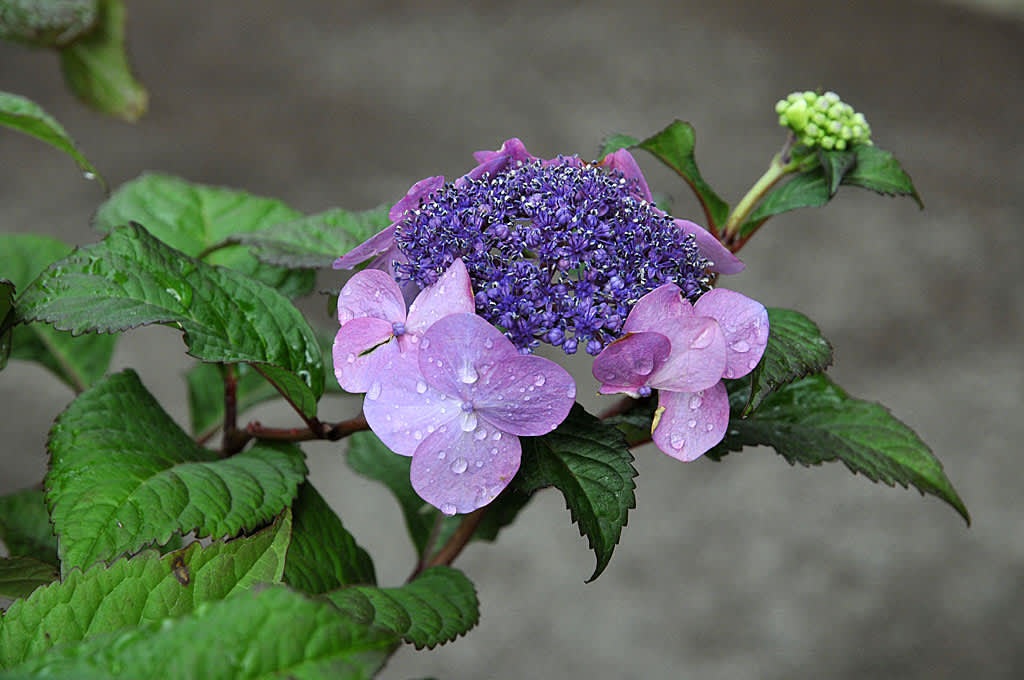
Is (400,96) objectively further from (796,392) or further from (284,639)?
(284,639)

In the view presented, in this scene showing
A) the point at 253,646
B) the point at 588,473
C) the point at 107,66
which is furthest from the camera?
the point at 107,66

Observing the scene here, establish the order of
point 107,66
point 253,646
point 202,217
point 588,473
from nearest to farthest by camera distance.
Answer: point 253,646, point 588,473, point 202,217, point 107,66

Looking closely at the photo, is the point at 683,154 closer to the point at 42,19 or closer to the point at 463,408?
the point at 463,408

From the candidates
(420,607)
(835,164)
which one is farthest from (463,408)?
(835,164)

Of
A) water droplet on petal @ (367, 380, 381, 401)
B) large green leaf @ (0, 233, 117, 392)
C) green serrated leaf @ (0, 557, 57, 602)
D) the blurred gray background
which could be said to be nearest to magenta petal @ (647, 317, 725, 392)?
water droplet on petal @ (367, 380, 381, 401)

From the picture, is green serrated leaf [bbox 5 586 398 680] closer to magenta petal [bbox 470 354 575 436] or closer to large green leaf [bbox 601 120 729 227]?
magenta petal [bbox 470 354 575 436]

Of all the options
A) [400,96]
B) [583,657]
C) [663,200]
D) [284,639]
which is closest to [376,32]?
[400,96]
